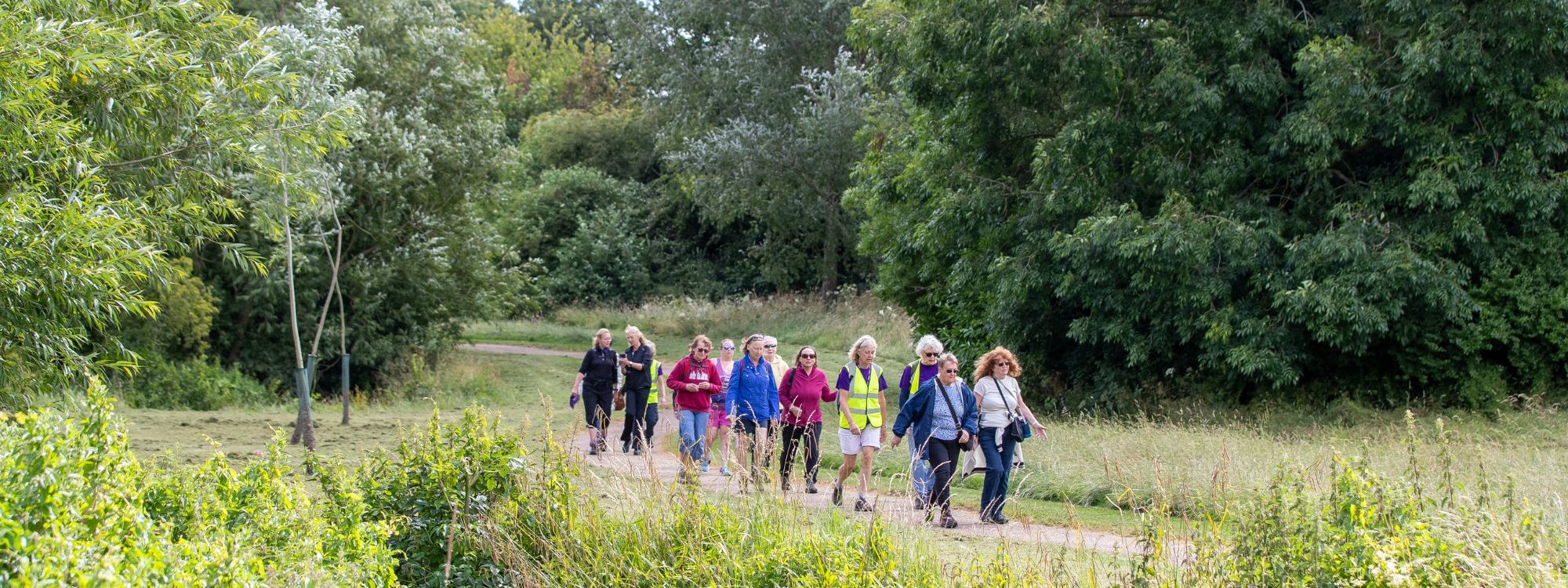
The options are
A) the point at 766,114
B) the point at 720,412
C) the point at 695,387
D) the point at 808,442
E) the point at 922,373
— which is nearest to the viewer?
the point at 922,373

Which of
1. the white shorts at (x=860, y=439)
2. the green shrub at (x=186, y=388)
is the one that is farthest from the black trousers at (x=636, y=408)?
the green shrub at (x=186, y=388)

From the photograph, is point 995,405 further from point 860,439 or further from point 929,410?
point 860,439

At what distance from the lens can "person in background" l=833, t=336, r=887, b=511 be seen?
36.0ft

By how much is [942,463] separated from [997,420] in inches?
30.0

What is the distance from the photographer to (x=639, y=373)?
14523mm

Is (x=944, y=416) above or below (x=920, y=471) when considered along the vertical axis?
above

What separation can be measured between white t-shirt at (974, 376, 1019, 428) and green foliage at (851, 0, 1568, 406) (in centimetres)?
711

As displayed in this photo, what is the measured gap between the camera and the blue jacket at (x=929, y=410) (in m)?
10.3

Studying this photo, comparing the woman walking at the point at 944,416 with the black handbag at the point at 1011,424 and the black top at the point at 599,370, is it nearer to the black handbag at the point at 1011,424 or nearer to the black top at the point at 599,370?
the black handbag at the point at 1011,424

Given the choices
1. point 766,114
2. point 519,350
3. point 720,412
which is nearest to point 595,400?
point 720,412

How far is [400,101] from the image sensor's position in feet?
91.1

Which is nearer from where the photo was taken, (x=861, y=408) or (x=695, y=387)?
(x=861, y=408)

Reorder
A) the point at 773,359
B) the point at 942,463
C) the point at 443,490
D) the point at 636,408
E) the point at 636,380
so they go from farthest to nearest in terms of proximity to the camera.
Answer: the point at 636,408
the point at 636,380
the point at 773,359
the point at 942,463
the point at 443,490

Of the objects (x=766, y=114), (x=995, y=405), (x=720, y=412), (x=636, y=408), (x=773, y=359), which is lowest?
(x=636, y=408)
